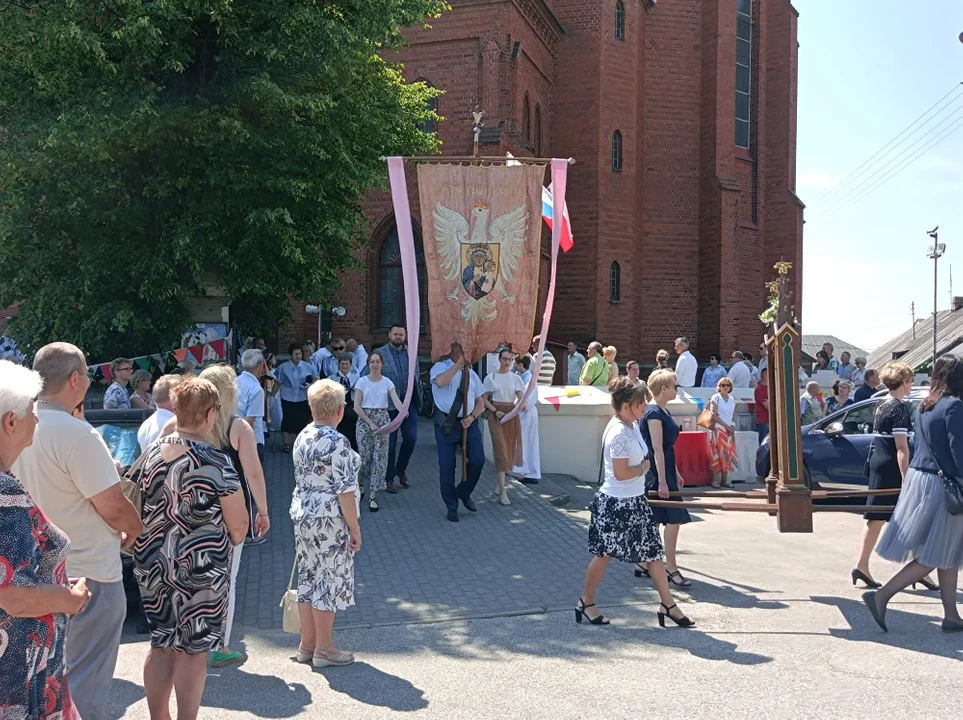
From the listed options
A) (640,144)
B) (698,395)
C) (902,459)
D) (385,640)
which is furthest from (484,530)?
(640,144)

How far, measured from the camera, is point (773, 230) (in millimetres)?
30953

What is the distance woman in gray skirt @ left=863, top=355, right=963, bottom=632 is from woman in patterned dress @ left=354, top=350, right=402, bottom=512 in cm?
604

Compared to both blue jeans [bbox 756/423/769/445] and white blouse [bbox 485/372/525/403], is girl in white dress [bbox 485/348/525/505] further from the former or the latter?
blue jeans [bbox 756/423/769/445]

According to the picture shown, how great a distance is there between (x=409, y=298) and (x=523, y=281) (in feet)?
4.35

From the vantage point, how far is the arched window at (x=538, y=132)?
971 inches

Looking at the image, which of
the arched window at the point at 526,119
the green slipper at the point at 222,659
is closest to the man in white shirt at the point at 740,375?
the arched window at the point at 526,119

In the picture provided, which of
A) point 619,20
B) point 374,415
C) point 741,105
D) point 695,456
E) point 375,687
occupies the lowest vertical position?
point 375,687

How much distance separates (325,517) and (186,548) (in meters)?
1.41

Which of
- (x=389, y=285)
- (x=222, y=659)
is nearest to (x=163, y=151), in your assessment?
(x=222, y=659)

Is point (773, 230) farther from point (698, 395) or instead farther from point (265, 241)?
point (265, 241)

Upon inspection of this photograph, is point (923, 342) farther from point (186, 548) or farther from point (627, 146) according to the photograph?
point (186, 548)

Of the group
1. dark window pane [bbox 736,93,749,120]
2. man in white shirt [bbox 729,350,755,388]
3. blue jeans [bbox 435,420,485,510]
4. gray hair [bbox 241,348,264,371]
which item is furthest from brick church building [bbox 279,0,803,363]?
gray hair [bbox 241,348,264,371]

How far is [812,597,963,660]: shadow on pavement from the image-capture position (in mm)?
5668

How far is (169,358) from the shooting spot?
12578mm
